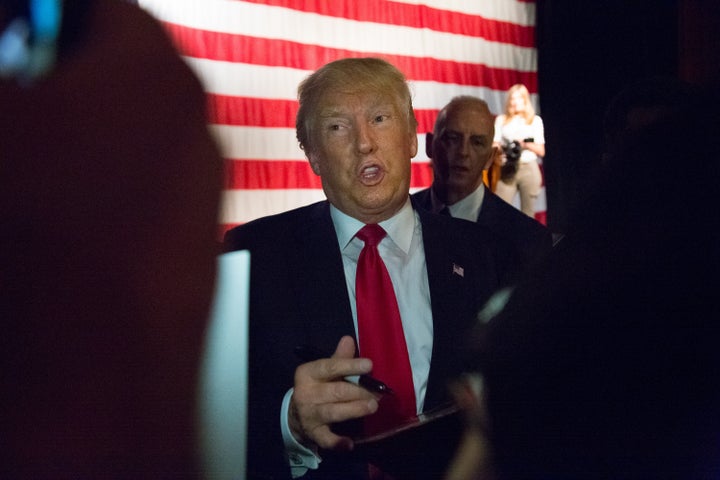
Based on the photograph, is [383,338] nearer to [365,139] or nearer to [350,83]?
[365,139]

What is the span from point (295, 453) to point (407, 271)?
519 mm

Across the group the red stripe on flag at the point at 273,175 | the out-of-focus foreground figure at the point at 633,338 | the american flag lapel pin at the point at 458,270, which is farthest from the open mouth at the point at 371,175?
the red stripe on flag at the point at 273,175

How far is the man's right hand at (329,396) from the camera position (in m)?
0.82

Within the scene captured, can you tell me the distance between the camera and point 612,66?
4.84 meters

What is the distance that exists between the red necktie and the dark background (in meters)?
3.21

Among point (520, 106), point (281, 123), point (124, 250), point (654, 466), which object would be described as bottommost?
point (654, 466)

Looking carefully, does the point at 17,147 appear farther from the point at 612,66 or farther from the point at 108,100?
the point at 612,66

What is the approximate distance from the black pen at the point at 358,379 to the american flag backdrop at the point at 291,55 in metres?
2.23

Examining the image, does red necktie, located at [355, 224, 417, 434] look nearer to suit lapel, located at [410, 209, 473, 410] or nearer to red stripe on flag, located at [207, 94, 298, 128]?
suit lapel, located at [410, 209, 473, 410]

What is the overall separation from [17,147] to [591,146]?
502 centimetres

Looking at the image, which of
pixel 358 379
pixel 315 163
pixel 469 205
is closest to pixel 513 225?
pixel 469 205

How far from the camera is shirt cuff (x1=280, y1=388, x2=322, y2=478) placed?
1.06m

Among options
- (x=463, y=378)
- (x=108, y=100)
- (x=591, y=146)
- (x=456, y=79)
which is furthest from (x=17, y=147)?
(x=591, y=146)

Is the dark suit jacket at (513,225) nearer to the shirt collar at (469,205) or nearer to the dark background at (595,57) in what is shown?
the shirt collar at (469,205)
